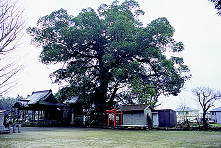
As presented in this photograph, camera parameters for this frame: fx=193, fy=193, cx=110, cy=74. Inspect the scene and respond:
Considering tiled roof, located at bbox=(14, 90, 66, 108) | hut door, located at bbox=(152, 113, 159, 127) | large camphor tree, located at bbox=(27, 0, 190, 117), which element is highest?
large camphor tree, located at bbox=(27, 0, 190, 117)

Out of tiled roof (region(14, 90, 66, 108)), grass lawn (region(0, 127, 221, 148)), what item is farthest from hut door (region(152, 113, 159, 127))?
tiled roof (region(14, 90, 66, 108))

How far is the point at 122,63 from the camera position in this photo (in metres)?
22.6

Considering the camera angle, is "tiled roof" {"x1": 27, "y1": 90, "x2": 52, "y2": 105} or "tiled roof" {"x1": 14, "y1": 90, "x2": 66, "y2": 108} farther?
"tiled roof" {"x1": 27, "y1": 90, "x2": 52, "y2": 105}

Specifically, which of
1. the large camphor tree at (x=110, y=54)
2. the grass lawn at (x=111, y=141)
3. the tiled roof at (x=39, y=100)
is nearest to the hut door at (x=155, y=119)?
the large camphor tree at (x=110, y=54)

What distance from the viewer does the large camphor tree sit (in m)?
21.6

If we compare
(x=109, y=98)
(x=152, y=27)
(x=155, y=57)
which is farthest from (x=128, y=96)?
(x=152, y=27)

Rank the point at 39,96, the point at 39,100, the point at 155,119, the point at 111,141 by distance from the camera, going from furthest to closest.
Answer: the point at 39,96, the point at 39,100, the point at 155,119, the point at 111,141

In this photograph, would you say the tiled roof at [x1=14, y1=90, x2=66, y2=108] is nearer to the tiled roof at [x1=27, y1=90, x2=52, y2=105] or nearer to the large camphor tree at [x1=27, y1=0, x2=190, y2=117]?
the tiled roof at [x1=27, y1=90, x2=52, y2=105]

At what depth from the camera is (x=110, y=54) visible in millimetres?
22578

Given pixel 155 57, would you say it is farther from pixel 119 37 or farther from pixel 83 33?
pixel 83 33

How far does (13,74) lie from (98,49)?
67.8 feet

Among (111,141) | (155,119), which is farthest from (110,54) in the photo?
(111,141)

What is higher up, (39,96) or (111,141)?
(39,96)

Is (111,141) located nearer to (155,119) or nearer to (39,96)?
(155,119)
